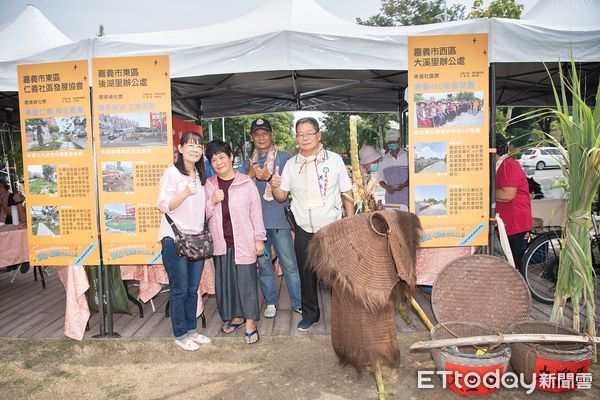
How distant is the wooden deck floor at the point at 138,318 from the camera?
3.50m

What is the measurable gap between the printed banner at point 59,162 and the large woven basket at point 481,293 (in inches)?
101

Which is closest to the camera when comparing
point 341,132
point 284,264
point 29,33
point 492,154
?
point 492,154

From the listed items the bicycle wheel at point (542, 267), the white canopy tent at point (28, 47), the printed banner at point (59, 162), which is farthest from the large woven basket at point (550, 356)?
the white canopy tent at point (28, 47)

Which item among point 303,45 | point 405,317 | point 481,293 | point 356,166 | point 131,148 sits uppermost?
point 303,45

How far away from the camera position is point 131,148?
3.24 metres

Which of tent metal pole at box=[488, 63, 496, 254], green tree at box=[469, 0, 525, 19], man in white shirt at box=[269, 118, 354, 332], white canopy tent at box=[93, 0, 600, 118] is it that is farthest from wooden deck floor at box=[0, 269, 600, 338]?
green tree at box=[469, 0, 525, 19]

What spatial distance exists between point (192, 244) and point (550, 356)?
7.37 ft

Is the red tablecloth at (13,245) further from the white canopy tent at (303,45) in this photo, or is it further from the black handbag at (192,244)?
the black handbag at (192,244)

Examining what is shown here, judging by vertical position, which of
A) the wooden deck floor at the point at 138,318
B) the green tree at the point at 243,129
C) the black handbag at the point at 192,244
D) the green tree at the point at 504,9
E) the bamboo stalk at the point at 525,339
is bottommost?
the wooden deck floor at the point at 138,318

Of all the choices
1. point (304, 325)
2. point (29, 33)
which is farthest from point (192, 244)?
point (29, 33)

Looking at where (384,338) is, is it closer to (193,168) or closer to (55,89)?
(193,168)

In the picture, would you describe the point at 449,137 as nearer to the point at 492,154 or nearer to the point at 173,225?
the point at 492,154

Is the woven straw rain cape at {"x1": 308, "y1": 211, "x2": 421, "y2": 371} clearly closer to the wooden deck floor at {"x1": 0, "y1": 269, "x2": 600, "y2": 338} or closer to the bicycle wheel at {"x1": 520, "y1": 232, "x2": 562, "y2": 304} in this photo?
the wooden deck floor at {"x1": 0, "y1": 269, "x2": 600, "y2": 338}

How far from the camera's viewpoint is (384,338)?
250 centimetres
